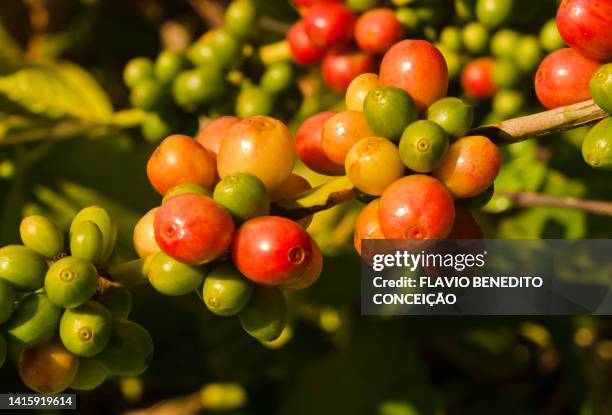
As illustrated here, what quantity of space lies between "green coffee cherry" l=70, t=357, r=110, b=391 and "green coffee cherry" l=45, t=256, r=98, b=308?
0.46ft

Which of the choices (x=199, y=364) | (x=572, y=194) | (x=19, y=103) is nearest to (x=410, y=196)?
(x=572, y=194)

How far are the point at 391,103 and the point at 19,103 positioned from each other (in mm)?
1701

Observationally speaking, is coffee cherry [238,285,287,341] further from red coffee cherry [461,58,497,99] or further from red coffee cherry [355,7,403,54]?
red coffee cherry [461,58,497,99]

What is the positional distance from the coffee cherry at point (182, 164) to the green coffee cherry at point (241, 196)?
84 millimetres

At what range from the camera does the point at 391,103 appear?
1.20 m

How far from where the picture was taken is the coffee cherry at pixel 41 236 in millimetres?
1269

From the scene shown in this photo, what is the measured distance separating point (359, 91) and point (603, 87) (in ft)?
1.20

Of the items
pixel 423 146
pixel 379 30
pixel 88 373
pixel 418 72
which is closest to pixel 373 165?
pixel 423 146

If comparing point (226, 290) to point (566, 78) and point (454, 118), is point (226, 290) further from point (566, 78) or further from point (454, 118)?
point (566, 78)

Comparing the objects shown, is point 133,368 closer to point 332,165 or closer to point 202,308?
point 332,165

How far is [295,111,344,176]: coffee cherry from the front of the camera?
1357 millimetres

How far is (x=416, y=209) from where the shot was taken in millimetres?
1136

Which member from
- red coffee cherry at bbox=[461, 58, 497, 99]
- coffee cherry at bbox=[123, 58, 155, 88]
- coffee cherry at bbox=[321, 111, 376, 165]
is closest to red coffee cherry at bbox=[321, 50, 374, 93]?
red coffee cherry at bbox=[461, 58, 497, 99]

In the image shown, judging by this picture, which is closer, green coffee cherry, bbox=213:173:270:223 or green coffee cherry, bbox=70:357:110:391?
green coffee cherry, bbox=213:173:270:223
